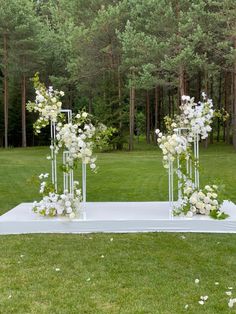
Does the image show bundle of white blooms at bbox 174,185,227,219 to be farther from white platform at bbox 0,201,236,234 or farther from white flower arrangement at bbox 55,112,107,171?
white flower arrangement at bbox 55,112,107,171

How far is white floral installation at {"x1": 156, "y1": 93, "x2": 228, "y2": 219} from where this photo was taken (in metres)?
5.24

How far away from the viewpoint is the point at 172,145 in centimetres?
520

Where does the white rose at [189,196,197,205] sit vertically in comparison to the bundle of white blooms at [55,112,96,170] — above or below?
below

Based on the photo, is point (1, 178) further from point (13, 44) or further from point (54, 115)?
point (13, 44)

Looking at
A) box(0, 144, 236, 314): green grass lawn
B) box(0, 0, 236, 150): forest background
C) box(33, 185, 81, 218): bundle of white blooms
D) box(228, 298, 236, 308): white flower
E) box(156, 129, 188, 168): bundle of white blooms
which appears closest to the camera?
box(228, 298, 236, 308): white flower

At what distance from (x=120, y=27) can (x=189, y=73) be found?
4.10m

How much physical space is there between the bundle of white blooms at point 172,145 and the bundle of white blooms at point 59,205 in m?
1.15

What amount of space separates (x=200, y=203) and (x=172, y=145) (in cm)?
75

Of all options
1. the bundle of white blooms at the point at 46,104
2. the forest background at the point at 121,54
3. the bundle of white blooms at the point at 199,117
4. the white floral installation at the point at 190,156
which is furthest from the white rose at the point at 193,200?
the forest background at the point at 121,54

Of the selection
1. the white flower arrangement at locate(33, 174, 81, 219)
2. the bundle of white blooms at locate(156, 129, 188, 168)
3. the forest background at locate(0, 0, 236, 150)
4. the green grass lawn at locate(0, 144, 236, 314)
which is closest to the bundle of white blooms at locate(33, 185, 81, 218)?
the white flower arrangement at locate(33, 174, 81, 219)

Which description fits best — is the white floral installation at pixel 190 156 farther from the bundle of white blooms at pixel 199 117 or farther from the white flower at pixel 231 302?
the white flower at pixel 231 302

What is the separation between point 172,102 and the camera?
94.7 ft

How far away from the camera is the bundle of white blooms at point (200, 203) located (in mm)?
5301

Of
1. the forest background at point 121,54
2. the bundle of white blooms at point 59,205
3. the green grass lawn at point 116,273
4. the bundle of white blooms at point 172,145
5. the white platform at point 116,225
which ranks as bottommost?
the green grass lawn at point 116,273
